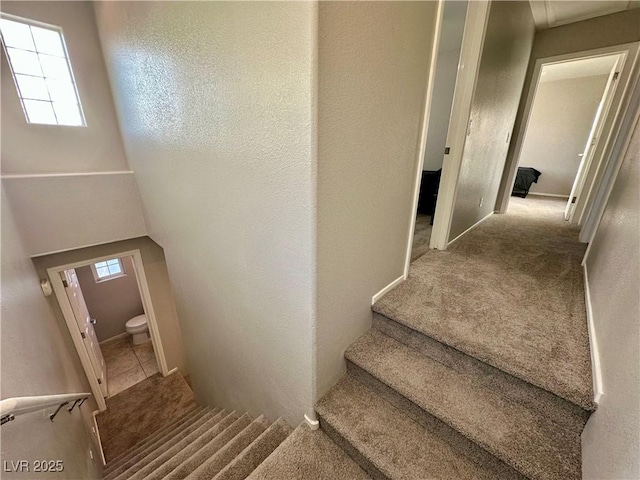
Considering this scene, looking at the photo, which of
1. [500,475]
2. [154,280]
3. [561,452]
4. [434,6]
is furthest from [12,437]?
[434,6]

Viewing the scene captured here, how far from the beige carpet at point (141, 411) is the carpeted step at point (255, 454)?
2.84 meters

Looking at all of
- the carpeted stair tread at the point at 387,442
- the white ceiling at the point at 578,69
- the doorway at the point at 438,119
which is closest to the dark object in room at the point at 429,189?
the doorway at the point at 438,119

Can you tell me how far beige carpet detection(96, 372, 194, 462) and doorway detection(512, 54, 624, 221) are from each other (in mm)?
7366

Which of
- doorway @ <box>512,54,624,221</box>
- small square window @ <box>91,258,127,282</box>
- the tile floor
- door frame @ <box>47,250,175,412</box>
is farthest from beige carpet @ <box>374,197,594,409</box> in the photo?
small square window @ <box>91,258,127,282</box>

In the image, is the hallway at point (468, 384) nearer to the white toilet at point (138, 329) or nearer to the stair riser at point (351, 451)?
the stair riser at point (351, 451)

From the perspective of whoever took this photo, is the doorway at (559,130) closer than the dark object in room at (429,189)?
No

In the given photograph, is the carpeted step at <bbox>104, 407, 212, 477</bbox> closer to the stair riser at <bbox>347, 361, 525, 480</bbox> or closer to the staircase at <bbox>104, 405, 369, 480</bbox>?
the staircase at <bbox>104, 405, 369, 480</bbox>

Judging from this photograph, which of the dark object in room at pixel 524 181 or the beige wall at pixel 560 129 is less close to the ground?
the beige wall at pixel 560 129

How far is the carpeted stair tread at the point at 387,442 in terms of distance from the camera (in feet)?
3.34

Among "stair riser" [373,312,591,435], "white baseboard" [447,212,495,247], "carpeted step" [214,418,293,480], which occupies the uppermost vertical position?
"white baseboard" [447,212,495,247]

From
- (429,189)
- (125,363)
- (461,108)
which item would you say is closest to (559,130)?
(429,189)

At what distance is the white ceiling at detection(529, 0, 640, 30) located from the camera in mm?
2719

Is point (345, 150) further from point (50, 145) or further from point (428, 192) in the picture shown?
point (50, 145)

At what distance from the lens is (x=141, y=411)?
3.51m
